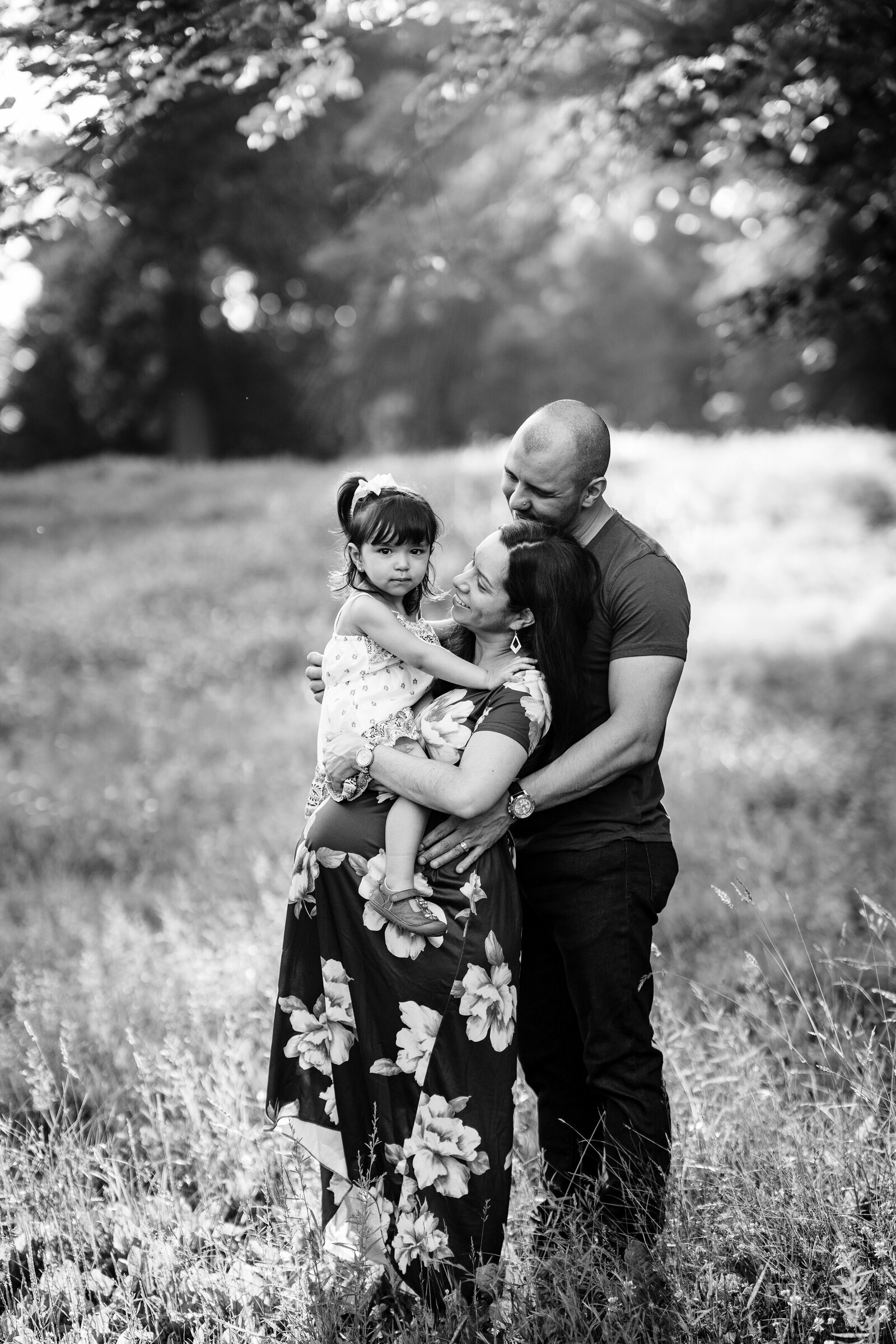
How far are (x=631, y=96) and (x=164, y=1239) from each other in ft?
16.3

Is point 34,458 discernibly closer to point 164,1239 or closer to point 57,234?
point 57,234

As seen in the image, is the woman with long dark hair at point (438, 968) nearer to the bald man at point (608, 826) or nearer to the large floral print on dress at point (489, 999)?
the large floral print on dress at point (489, 999)

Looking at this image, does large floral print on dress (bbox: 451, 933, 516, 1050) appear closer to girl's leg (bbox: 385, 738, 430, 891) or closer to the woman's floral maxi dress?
the woman's floral maxi dress

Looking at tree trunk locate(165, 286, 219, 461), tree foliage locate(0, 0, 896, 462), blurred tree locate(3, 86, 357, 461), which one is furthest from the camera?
tree trunk locate(165, 286, 219, 461)

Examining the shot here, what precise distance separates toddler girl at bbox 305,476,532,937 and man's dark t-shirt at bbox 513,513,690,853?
0.85 feet

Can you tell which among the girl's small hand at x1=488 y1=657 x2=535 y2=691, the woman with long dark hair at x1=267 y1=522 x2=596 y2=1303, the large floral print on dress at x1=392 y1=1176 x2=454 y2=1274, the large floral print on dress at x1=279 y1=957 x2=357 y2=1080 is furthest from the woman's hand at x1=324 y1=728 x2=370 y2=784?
the large floral print on dress at x1=392 y1=1176 x2=454 y2=1274

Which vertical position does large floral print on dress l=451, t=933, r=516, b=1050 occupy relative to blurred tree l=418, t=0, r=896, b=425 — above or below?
below

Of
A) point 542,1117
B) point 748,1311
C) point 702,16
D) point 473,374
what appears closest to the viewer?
point 748,1311

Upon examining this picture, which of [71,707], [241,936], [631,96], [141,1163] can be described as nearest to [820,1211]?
[141,1163]

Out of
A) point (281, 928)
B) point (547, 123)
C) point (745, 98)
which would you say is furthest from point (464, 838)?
point (547, 123)

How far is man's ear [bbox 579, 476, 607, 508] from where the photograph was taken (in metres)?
3.14

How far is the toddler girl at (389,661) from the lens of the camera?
2932 mm

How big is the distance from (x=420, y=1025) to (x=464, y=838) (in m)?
0.51

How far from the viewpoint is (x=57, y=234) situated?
4883mm
